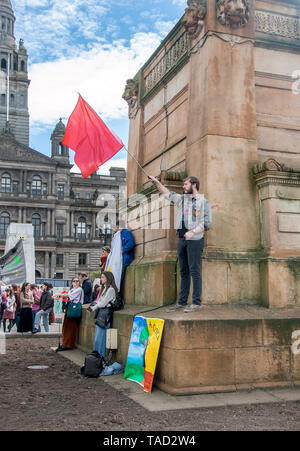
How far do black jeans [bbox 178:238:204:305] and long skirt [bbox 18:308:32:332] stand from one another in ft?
30.3

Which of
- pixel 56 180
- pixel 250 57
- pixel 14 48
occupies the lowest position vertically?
pixel 250 57

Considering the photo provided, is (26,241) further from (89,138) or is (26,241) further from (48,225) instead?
(48,225)

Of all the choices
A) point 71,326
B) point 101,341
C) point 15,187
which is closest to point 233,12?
point 101,341

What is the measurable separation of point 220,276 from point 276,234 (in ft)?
2.93

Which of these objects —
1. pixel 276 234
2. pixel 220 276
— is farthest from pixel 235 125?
pixel 220 276

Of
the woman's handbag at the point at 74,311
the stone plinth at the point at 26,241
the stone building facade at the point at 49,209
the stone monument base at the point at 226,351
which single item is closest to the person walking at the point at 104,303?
the stone monument base at the point at 226,351

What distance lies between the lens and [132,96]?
9.63m

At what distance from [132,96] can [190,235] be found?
15.8 ft

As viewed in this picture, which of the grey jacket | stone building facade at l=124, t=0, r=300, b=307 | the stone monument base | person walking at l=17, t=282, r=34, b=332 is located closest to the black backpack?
stone building facade at l=124, t=0, r=300, b=307

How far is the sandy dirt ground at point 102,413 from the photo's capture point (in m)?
4.14

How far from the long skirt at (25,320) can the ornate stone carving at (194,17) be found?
9.71 metres

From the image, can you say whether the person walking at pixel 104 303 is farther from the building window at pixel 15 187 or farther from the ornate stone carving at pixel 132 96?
the building window at pixel 15 187

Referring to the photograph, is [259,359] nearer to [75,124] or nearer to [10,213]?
[75,124]

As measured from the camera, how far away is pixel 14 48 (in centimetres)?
8088
